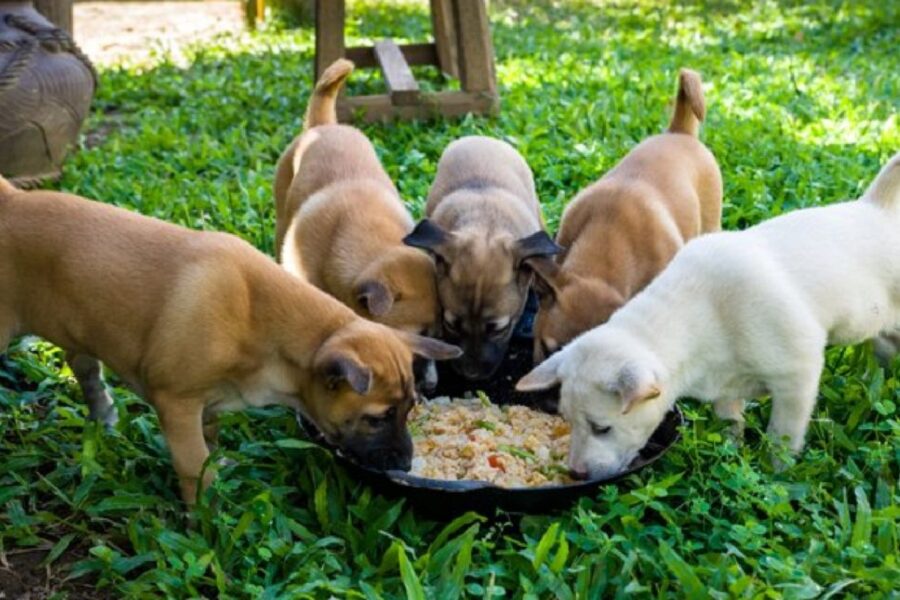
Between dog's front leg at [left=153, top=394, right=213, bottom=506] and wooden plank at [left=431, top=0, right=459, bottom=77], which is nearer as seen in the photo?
dog's front leg at [left=153, top=394, right=213, bottom=506]

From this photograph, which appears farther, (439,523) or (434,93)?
(434,93)

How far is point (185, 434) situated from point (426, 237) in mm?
1497

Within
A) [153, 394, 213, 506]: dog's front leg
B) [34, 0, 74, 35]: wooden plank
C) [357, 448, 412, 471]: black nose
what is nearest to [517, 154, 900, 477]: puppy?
[357, 448, 412, 471]: black nose

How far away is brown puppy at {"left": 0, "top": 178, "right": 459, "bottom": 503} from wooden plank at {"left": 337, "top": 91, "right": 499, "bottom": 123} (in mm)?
4775

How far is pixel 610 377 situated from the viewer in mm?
4180

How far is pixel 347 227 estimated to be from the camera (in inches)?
220

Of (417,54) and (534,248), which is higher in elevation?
(417,54)

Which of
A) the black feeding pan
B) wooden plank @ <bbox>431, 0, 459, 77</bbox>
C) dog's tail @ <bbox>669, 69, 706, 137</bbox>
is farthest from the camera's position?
wooden plank @ <bbox>431, 0, 459, 77</bbox>

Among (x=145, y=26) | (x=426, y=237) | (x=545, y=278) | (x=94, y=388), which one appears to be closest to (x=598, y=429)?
(x=545, y=278)

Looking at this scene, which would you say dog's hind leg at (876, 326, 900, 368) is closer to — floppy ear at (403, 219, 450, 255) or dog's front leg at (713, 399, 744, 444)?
dog's front leg at (713, 399, 744, 444)

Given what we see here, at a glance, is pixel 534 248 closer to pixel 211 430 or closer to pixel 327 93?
pixel 211 430

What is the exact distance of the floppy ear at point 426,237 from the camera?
5180mm

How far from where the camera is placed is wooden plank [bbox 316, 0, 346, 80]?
9328mm

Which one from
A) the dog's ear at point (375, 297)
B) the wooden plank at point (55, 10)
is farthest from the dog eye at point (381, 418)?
the wooden plank at point (55, 10)
